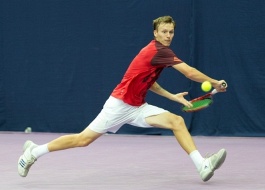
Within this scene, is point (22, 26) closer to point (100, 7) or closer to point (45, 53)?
point (45, 53)

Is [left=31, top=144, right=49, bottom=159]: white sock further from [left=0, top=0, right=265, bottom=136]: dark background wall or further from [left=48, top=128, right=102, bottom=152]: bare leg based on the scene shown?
[left=0, top=0, right=265, bottom=136]: dark background wall

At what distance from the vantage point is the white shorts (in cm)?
531

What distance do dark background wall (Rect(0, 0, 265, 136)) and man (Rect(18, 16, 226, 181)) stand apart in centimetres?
420

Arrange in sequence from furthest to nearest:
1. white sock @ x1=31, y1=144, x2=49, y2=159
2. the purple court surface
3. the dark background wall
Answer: the dark background wall, white sock @ x1=31, y1=144, x2=49, y2=159, the purple court surface

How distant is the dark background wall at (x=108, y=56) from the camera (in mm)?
9391

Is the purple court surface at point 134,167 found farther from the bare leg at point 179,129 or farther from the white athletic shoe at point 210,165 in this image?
the bare leg at point 179,129

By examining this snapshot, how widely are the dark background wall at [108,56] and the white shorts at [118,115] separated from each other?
4.26m

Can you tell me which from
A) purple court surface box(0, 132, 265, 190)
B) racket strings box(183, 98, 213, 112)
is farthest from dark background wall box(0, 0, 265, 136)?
racket strings box(183, 98, 213, 112)

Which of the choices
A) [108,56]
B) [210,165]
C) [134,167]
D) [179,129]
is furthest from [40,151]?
[108,56]

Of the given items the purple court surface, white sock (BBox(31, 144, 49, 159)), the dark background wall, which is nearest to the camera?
the purple court surface

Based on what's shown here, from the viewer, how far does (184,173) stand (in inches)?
235

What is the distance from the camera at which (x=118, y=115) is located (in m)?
5.32

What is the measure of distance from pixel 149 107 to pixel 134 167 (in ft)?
3.74

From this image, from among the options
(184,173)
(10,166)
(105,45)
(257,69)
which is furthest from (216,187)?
(105,45)
